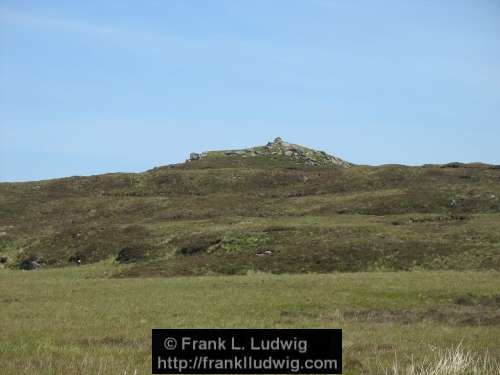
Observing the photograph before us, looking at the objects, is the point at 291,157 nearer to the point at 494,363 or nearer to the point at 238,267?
the point at 238,267

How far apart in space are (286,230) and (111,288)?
26.1 m

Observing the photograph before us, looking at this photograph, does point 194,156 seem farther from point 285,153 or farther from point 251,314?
point 251,314

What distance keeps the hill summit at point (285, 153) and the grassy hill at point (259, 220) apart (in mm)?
37257

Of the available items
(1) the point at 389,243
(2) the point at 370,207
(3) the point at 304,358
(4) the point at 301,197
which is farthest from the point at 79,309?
(4) the point at 301,197

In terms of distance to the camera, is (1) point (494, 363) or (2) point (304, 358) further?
(1) point (494, 363)

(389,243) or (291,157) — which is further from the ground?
(291,157)

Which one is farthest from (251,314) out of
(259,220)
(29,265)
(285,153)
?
(285,153)

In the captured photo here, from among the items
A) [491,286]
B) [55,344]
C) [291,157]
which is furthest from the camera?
[291,157]

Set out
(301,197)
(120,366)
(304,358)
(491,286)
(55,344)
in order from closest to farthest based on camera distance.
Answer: (304,358)
(120,366)
(55,344)
(491,286)
(301,197)

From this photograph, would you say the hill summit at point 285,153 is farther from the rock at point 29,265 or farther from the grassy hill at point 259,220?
the rock at point 29,265

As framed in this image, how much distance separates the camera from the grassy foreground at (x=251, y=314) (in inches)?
691

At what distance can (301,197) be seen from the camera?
88.6 m

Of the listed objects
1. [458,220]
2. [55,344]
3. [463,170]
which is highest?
[463,170]

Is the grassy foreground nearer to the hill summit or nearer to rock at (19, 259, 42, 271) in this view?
rock at (19, 259, 42, 271)
